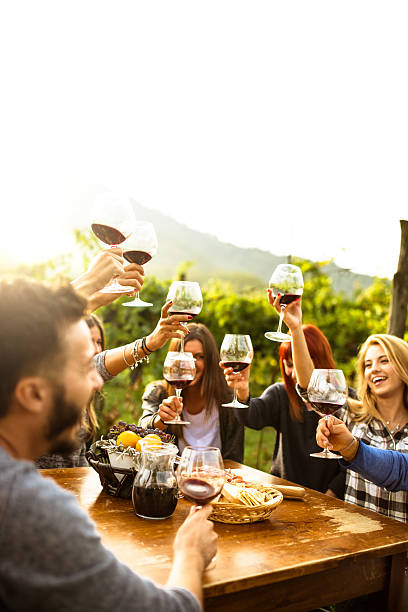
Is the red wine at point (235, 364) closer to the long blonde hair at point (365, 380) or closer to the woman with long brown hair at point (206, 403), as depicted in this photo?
the long blonde hair at point (365, 380)

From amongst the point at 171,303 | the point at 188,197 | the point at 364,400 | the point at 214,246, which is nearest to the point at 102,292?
the point at 171,303

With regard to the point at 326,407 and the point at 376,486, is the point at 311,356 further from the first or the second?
the point at 326,407

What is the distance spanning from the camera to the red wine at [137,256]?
2.10 metres

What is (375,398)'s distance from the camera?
2.56 metres

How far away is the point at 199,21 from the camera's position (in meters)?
3.11

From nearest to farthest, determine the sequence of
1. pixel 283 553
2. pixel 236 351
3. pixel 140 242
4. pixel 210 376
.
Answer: pixel 283 553
pixel 140 242
pixel 236 351
pixel 210 376

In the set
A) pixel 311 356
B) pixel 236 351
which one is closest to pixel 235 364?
pixel 236 351

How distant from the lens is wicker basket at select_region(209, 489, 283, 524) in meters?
1.64

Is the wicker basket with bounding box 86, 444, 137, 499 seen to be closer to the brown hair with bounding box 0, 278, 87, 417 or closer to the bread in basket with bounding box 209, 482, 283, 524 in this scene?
the bread in basket with bounding box 209, 482, 283, 524

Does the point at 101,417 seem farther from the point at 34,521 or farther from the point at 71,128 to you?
the point at 34,521

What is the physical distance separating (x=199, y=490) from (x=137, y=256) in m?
1.07

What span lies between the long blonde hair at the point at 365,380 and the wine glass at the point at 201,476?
1404 millimetres

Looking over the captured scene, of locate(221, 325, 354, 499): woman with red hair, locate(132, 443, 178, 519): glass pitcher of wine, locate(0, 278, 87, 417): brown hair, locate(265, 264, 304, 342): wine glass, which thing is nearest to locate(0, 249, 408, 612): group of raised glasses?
locate(0, 278, 87, 417): brown hair

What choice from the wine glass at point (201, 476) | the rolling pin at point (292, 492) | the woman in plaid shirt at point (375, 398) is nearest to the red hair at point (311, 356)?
the woman in plaid shirt at point (375, 398)
